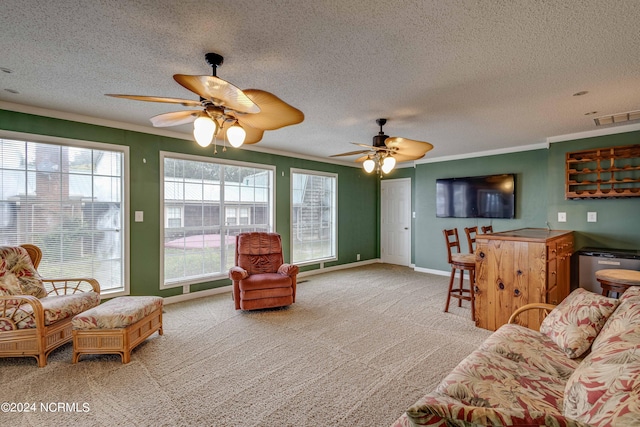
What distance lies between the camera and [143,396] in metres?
2.11

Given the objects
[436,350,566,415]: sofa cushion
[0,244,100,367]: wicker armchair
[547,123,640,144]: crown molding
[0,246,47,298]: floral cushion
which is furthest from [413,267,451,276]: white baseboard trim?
[0,246,47,298]: floral cushion

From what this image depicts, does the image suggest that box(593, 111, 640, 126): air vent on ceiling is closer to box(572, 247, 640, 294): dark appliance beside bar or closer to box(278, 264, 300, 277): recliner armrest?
box(572, 247, 640, 294): dark appliance beside bar

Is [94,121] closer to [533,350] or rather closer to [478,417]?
[478,417]

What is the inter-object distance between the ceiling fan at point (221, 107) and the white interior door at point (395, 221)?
514cm

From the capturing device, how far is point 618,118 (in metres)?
3.54

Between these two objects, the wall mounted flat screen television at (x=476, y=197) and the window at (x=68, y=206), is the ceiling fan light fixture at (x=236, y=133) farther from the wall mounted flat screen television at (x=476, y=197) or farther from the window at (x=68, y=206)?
the wall mounted flat screen television at (x=476, y=197)

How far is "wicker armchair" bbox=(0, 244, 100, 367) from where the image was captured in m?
2.46

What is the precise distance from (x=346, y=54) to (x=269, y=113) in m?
0.69

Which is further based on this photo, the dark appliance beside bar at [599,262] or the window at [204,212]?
the window at [204,212]

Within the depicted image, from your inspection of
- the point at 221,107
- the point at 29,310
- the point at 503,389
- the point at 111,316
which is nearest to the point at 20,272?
the point at 29,310

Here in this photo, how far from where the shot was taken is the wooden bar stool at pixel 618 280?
2.81 m

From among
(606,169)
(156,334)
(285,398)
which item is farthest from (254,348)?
(606,169)

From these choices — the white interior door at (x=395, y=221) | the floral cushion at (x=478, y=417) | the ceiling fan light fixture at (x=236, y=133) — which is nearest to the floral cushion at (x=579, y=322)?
the floral cushion at (x=478, y=417)

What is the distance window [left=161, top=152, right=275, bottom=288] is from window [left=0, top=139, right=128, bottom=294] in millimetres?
584
